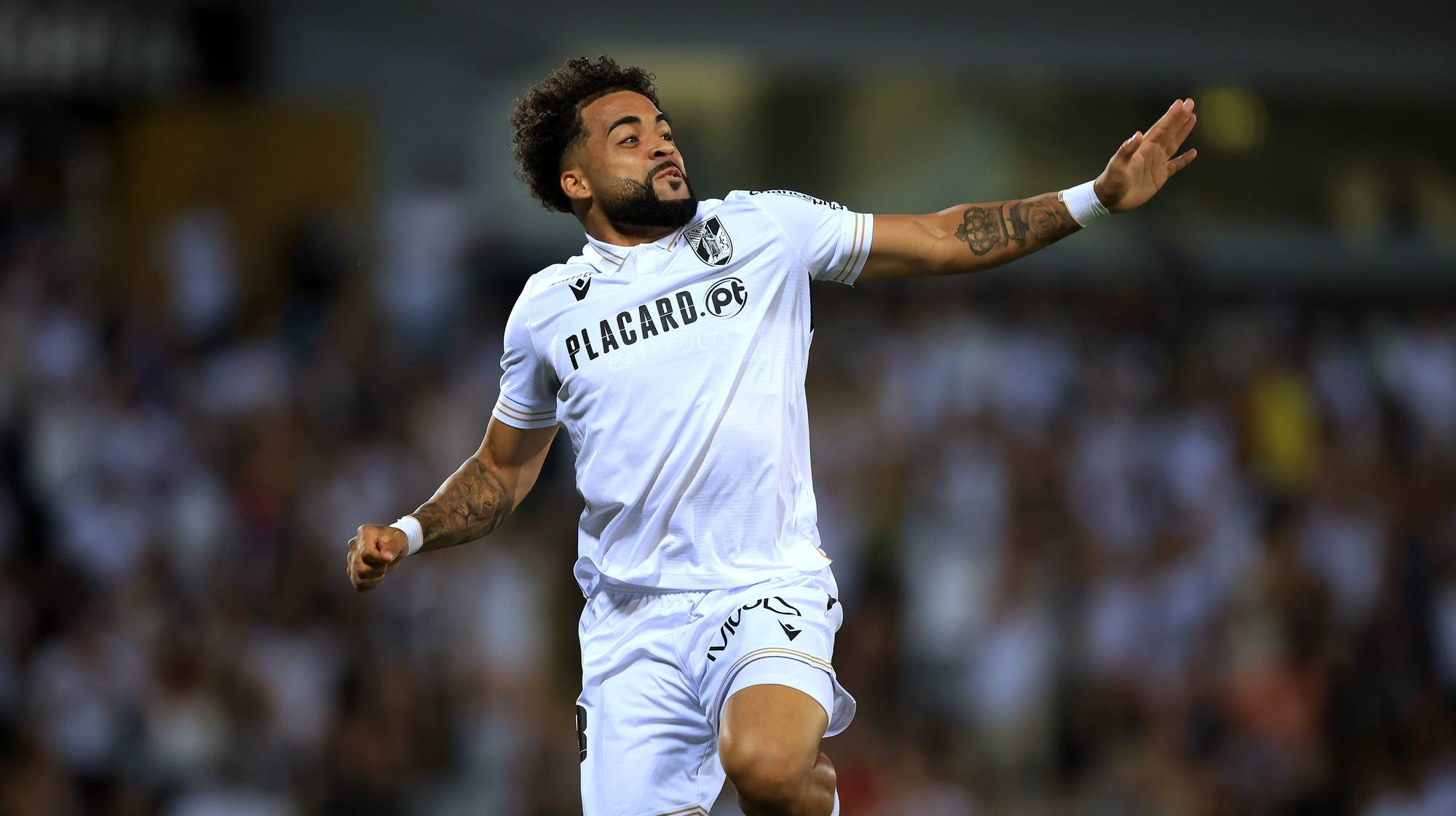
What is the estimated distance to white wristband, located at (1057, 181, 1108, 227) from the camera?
222 inches

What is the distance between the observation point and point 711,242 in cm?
570

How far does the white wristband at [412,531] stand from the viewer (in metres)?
5.59

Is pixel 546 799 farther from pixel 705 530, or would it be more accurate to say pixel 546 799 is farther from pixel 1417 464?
pixel 1417 464

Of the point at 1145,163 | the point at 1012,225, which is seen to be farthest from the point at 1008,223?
the point at 1145,163

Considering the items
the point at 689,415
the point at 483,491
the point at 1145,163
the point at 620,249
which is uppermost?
the point at 1145,163

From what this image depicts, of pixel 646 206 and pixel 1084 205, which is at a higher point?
pixel 646 206

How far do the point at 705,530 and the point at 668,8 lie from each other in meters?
11.8

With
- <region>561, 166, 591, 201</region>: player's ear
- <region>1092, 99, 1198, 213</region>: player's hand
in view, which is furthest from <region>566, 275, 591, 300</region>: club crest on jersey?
<region>1092, 99, 1198, 213</region>: player's hand

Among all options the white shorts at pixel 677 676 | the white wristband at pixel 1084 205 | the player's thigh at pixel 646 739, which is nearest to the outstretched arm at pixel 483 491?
the white shorts at pixel 677 676

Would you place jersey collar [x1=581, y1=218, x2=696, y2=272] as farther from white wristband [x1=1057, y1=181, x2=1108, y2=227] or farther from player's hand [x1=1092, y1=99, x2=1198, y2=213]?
player's hand [x1=1092, y1=99, x2=1198, y2=213]

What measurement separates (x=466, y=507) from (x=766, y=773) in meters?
1.47

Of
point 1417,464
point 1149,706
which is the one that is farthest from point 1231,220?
point 1149,706

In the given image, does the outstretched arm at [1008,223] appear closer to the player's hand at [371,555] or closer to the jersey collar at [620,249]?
the jersey collar at [620,249]

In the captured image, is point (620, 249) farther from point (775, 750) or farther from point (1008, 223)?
point (775, 750)
